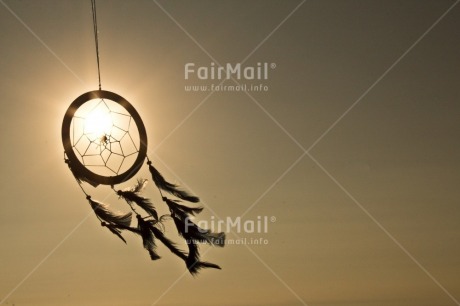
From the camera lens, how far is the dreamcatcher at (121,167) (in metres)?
3.96

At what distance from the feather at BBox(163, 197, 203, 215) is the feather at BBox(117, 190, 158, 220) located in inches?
4.2

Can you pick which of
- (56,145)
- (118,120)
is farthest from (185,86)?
(56,145)

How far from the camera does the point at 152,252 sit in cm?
426

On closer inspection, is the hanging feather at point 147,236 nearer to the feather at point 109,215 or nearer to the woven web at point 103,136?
the feather at point 109,215

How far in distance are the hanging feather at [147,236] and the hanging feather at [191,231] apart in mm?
185

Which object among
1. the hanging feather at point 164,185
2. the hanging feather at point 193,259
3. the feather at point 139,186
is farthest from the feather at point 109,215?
the hanging feather at point 193,259

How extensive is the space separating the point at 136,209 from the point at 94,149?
51cm

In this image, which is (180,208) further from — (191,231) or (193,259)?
(193,259)

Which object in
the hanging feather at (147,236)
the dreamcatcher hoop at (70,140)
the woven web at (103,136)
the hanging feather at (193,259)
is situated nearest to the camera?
the dreamcatcher hoop at (70,140)

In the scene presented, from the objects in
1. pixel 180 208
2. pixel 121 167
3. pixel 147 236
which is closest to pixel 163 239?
pixel 147 236

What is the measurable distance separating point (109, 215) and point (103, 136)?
21.0 inches

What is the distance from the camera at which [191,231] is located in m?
4.30

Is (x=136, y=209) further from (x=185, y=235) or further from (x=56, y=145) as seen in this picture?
(x=56, y=145)

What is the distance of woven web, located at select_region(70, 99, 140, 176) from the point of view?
4.10 metres
